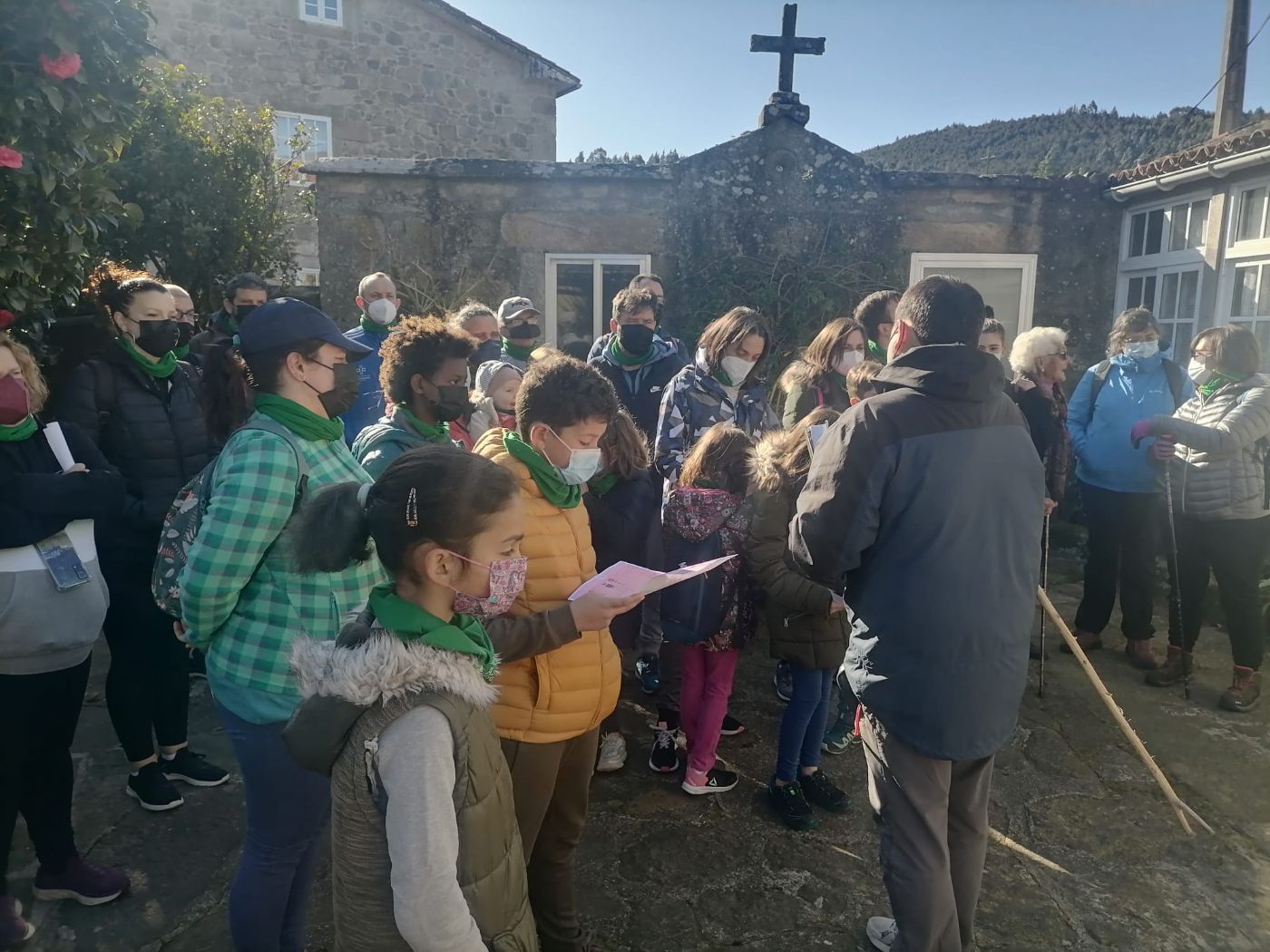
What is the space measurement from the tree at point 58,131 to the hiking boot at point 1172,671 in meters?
5.65

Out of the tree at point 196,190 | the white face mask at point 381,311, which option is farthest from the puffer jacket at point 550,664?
the tree at point 196,190

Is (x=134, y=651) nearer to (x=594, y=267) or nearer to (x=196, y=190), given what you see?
(x=594, y=267)

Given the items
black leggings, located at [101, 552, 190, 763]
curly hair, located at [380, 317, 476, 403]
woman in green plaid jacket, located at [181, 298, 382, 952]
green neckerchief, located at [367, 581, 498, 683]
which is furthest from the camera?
black leggings, located at [101, 552, 190, 763]

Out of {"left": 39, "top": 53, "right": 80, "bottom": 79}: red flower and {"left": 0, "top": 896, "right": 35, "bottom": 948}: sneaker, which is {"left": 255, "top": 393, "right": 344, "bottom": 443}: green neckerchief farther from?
{"left": 0, "top": 896, "right": 35, "bottom": 948}: sneaker

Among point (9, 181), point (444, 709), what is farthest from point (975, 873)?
point (9, 181)

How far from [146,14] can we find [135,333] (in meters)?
1.22

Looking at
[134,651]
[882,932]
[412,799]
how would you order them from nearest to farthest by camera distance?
[412,799], [882,932], [134,651]

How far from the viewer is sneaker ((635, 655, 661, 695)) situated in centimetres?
471

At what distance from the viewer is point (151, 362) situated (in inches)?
138

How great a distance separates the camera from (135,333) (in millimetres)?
3480

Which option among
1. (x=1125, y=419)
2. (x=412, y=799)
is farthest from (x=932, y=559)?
(x=1125, y=419)

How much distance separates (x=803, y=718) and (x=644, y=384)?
96.7 inches

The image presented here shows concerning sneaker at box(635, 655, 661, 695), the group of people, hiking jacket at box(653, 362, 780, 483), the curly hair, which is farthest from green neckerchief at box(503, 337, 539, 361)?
the curly hair

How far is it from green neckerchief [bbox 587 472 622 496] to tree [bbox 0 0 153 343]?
206 cm
